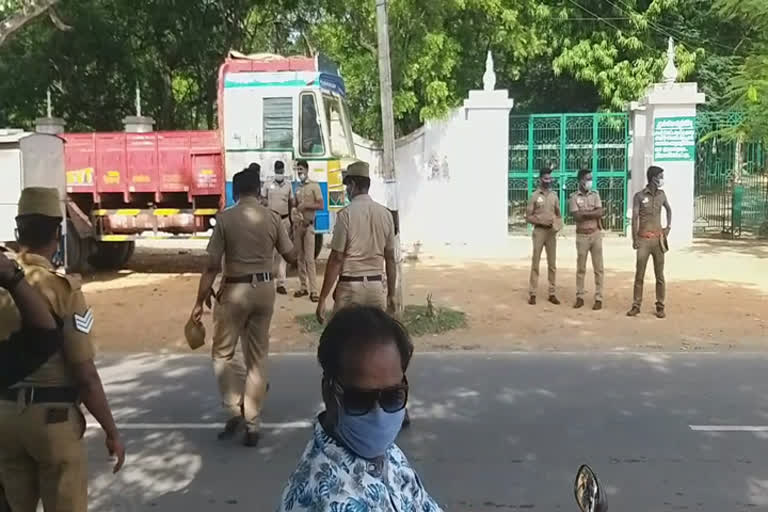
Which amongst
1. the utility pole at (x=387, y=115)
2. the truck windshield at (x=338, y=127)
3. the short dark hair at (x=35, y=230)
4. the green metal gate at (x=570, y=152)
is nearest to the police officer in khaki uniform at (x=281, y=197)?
the truck windshield at (x=338, y=127)

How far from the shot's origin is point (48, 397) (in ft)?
10.2

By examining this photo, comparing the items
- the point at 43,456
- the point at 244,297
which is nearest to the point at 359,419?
the point at 43,456

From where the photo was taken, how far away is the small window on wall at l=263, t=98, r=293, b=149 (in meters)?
13.5

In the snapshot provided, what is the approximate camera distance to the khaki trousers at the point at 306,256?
1176 cm

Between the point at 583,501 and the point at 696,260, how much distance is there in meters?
14.5

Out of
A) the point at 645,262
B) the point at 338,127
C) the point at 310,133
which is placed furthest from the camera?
the point at 338,127

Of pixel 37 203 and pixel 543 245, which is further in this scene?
pixel 543 245

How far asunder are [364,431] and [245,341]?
3.95 meters

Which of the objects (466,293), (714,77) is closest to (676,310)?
(466,293)

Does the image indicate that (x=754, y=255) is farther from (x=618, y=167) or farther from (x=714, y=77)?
(x=714, y=77)

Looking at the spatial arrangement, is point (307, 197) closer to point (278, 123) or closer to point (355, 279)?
point (278, 123)

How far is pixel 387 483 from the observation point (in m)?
1.94

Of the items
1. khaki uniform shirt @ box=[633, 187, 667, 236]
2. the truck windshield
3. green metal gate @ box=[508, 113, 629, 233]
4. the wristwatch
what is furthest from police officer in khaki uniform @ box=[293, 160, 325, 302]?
the wristwatch

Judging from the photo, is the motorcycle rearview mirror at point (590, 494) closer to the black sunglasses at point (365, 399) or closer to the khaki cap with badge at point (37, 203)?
the black sunglasses at point (365, 399)
